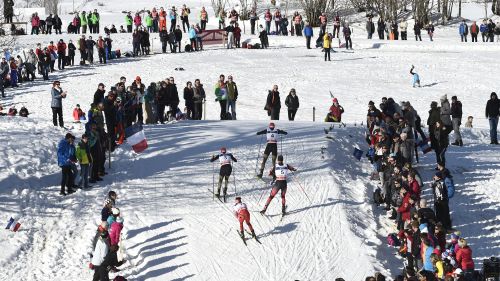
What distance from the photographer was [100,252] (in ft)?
56.4

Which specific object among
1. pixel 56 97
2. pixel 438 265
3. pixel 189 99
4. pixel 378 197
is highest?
pixel 56 97

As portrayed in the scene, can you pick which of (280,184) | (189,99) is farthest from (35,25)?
(280,184)

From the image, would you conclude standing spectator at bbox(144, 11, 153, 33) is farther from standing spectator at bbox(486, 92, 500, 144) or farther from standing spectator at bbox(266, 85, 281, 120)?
standing spectator at bbox(486, 92, 500, 144)

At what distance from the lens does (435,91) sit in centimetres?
3812

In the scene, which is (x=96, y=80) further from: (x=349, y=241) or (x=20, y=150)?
(x=349, y=241)

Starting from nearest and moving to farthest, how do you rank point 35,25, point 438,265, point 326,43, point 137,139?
point 438,265, point 137,139, point 326,43, point 35,25

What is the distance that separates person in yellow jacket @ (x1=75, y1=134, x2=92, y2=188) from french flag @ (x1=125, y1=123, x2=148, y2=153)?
224 cm

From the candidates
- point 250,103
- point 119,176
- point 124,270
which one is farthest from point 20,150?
point 250,103

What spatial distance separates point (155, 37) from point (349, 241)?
101ft

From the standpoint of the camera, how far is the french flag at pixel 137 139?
79.1 feet

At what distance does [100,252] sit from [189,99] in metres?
12.4

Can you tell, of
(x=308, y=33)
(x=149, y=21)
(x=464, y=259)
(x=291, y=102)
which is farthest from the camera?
(x=149, y=21)

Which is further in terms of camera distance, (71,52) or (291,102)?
(71,52)

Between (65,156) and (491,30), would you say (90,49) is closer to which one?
(491,30)
